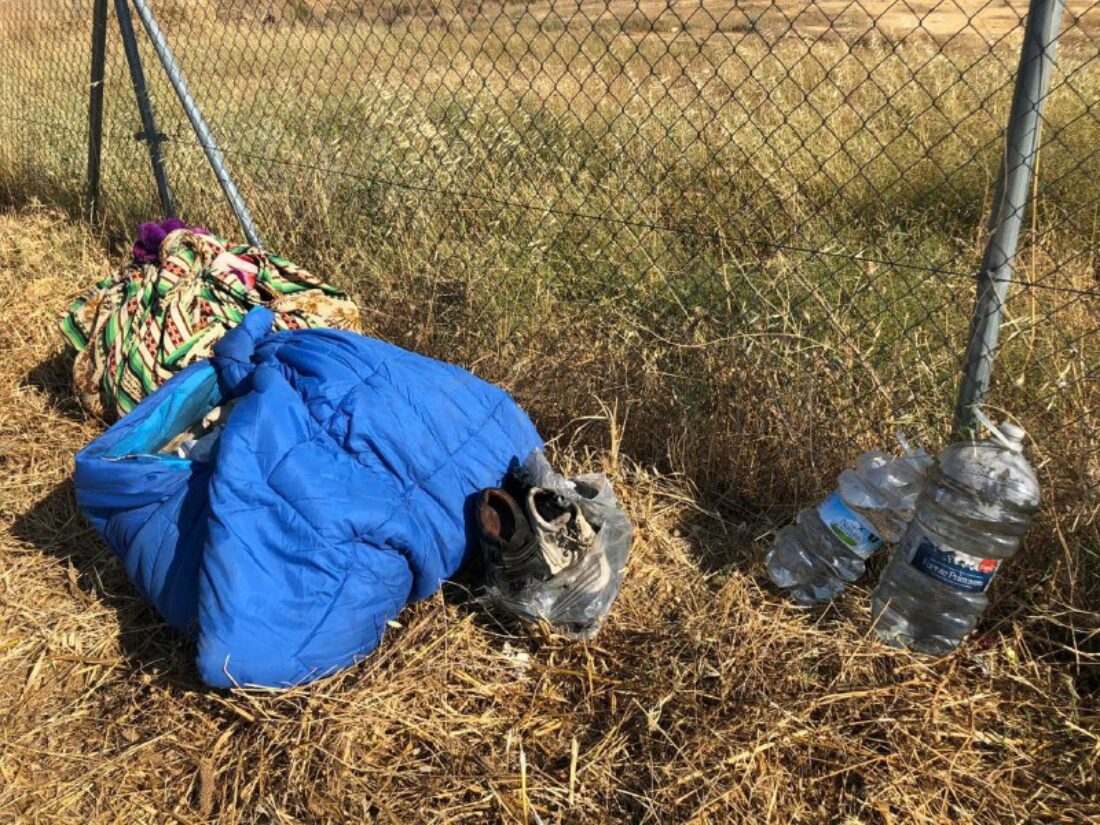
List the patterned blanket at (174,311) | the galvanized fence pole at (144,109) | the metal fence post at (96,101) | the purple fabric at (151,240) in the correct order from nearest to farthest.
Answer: the patterned blanket at (174,311) → the purple fabric at (151,240) → the galvanized fence pole at (144,109) → the metal fence post at (96,101)

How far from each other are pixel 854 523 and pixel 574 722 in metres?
0.88

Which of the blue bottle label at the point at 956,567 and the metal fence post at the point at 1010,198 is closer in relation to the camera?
the metal fence post at the point at 1010,198

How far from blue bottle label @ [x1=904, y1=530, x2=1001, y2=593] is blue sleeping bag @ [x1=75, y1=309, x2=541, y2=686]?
1087mm

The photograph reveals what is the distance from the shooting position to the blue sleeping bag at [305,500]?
6.32 ft

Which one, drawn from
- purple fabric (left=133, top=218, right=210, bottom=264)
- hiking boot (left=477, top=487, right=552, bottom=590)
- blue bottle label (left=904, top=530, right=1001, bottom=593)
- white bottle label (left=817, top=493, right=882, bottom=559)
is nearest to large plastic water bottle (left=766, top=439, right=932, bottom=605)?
white bottle label (left=817, top=493, right=882, bottom=559)

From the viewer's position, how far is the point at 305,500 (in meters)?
2.00

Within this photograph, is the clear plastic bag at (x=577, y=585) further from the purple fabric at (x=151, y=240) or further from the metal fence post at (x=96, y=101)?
the metal fence post at (x=96, y=101)

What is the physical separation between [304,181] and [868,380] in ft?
8.55

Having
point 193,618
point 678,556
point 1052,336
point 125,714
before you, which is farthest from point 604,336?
point 125,714

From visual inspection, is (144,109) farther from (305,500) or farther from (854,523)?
(854,523)

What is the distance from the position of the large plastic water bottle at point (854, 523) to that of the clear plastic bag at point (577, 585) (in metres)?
0.46

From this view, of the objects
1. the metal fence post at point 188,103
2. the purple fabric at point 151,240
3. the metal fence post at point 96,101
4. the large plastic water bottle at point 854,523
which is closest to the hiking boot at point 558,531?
the large plastic water bottle at point 854,523

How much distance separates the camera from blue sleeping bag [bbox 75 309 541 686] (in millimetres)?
1926

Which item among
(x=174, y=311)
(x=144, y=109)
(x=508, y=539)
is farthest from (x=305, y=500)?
(x=144, y=109)
